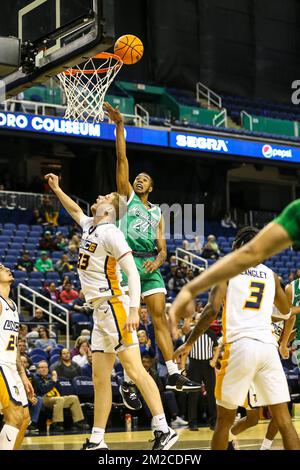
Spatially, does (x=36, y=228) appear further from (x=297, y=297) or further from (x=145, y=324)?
(x=297, y=297)

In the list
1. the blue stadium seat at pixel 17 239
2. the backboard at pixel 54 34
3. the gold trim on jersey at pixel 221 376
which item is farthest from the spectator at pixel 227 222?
the gold trim on jersey at pixel 221 376

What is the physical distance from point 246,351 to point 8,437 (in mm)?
2326

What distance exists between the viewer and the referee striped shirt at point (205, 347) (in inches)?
558

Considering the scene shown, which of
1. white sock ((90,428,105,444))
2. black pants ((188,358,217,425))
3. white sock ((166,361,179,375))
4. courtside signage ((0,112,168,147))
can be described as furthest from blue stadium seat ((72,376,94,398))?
courtside signage ((0,112,168,147))

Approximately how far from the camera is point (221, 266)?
14.3 ft

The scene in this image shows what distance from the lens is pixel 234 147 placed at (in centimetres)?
2741

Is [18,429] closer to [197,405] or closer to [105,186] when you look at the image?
[197,405]

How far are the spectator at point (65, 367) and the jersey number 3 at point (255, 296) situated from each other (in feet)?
27.9

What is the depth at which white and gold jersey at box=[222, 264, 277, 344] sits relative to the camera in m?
6.62

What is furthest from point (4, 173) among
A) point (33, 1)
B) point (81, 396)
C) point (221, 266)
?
point (221, 266)

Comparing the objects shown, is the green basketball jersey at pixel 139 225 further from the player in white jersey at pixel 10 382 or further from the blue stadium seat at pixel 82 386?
the blue stadium seat at pixel 82 386

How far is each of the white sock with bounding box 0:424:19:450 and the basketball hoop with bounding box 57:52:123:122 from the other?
191 inches

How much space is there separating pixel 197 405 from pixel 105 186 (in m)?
13.1

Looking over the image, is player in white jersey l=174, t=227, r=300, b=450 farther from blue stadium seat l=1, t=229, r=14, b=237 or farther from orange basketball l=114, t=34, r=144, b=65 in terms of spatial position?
blue stadium seat l=1, t=229, r=14, b=237
